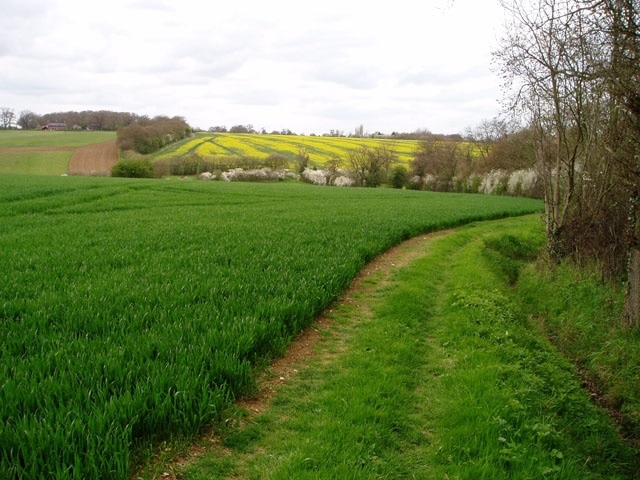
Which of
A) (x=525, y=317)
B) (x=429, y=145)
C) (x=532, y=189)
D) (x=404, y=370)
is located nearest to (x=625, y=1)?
(x=525, y=317)

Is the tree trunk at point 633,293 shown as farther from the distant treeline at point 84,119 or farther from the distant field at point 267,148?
the distant treeline at point 84,119

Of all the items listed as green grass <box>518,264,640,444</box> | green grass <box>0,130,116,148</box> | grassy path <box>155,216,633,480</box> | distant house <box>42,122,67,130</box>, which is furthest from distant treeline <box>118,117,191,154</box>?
grassy path <box>155,216,633,480</box>

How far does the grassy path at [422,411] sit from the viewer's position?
407 centimetres

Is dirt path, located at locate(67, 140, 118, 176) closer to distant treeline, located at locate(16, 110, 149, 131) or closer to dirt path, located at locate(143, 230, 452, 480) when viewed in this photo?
distant treeline, located at locate(16, 110, 149, 131)

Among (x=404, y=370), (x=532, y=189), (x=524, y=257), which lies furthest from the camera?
(x=532, y=189)

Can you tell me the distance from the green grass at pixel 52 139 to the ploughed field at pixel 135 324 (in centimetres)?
8682

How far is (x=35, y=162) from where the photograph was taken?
71.5 meters

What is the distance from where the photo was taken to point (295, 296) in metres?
7.98

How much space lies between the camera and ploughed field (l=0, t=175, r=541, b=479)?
12.1 feet

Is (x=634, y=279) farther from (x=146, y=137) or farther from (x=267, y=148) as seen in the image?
(x=146, y=137)

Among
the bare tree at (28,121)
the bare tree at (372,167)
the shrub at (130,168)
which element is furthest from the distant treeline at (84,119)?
the bare tree at (372,167)

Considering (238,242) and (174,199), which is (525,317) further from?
(174,199)

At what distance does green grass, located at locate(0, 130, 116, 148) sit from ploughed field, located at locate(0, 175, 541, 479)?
285ft

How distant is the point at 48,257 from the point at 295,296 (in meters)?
6.11
